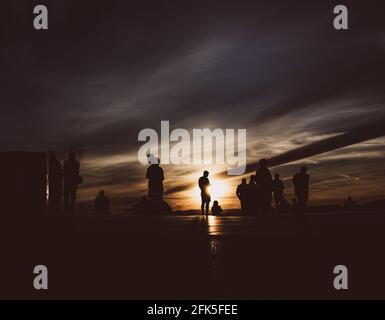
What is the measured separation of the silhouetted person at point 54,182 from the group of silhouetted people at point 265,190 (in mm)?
6324

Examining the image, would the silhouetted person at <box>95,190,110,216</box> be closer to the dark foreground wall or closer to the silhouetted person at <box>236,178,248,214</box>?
the silhouetted person at <box>236,178,248,214</box>

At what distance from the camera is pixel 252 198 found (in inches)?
836

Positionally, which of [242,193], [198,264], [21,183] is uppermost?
[242,193]

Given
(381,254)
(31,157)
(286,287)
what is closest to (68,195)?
(31,157)

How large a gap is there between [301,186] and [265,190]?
2116mm

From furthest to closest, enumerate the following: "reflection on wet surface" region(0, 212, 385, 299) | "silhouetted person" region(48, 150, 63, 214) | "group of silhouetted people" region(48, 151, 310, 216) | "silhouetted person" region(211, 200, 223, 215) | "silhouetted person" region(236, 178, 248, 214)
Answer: "silhouetted person" region(211, 200, 223, 215), "silhouetted person" region(236, 178, 248, 214), "group of silhouetted people" region(48, 151, 310, 216), "silhouetted person" region(48, 150, 63, 214), "reflection on wet surface" region(0, 212, 385, 299)

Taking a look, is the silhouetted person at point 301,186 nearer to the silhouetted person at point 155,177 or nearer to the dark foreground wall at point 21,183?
the silhouetted person at point 155,177

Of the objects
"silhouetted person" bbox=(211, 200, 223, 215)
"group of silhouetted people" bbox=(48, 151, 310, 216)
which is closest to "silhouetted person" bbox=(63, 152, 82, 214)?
"group of silhouetted people" bbox=(48, 151, 310, 216)

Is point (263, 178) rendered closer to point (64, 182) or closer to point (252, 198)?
point (252, 198)

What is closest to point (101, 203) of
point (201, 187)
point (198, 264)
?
point (201, 187)

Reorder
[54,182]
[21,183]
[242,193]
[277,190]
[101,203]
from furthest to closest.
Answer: [101,203]
[242,193]
[277,190]
[54,182]
[21,183]

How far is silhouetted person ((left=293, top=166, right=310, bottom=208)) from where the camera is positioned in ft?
54.0

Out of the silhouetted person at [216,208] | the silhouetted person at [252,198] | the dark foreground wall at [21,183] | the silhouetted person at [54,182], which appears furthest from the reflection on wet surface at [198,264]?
the silhouetted person at [216,208]

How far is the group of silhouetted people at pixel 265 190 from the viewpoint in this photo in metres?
16.7
